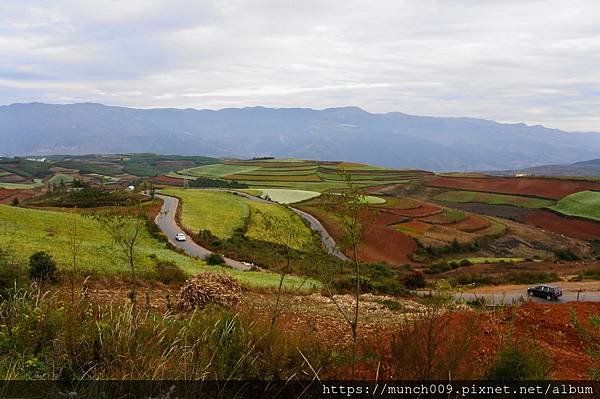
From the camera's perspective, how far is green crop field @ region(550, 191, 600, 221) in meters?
74.1

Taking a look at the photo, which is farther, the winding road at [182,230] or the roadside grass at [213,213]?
the roadside grass at [213,213]

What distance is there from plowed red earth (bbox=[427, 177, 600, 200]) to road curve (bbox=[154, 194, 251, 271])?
69464 millimetres

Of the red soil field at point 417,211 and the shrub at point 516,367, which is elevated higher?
the shrub at point 516,367

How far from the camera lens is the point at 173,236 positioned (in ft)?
145

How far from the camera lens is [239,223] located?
54219 mm

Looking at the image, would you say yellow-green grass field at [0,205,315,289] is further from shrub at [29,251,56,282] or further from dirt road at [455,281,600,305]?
dirt road at [455,281,600,305]

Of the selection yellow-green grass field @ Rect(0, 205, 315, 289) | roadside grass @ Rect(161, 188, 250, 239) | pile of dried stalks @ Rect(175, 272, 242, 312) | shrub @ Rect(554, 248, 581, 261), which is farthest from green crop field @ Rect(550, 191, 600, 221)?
pile of dried stalks @ Rect(175, 272, 242, 312)

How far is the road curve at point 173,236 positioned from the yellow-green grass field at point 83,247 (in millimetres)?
2531

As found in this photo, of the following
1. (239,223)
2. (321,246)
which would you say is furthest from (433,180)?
(321,246)

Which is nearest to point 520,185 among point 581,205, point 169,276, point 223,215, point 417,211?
point 581,205

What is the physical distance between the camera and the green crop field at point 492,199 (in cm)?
8575

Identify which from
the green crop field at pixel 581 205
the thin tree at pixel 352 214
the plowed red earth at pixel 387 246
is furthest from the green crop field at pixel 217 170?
the thin tree at pixel 352 214

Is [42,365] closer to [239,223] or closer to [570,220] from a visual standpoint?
[239,223]

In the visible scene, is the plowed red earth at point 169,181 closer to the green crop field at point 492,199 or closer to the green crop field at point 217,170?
the green crop field at point 217,170
